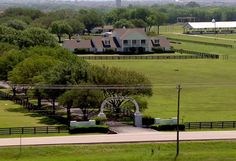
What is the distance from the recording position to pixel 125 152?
114 ft

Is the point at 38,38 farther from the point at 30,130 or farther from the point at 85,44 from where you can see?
the point at 30,130

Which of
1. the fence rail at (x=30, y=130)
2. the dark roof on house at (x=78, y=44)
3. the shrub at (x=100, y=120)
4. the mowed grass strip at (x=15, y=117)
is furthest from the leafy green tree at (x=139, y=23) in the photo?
the fence rail at (x=30, y=130)

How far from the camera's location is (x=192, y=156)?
1339 inches

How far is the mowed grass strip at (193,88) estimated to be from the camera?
166 feet

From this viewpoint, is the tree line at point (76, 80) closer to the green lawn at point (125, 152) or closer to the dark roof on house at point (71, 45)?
the green lawn at point (125, 152)

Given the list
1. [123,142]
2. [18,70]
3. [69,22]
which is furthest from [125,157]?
[69,22]

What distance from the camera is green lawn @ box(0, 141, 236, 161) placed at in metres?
33.5

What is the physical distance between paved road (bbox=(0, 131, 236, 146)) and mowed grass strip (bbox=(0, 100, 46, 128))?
767 cm

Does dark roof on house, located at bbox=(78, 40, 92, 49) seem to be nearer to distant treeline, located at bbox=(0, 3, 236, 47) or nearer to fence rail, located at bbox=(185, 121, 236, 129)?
distant treeline, located at bbox=(0, 3, 236, 47)

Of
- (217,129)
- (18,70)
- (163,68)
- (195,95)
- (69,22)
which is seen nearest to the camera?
(217,129)

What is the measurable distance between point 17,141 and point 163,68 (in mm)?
49175

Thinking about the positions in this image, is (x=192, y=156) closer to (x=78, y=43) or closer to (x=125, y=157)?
(x=125, y=157)

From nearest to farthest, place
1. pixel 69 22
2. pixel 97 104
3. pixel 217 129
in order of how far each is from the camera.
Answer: pixel 217 129
pixel 97 104
pixel 69 22

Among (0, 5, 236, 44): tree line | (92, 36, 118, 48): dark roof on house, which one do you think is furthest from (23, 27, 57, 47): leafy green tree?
(92, 36, 118, 48): dark roof on house
